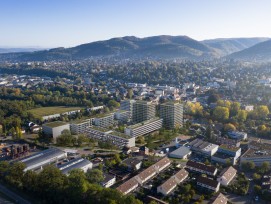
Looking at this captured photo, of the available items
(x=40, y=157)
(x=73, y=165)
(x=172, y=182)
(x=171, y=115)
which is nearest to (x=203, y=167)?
(x=172, y=182)

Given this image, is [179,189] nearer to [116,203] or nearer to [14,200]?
[116,203]

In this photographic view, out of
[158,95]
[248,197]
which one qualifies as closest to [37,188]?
[248,197]

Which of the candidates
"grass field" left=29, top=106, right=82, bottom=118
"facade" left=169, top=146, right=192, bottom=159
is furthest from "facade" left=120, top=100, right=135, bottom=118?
"facade" left=169, top=146, right=192, bottom=159

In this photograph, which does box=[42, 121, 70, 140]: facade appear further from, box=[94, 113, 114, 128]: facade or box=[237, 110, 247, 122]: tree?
box=[237, 110, 247, 122]: tree

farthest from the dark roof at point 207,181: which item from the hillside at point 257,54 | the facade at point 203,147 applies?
the hillside at point 257,54

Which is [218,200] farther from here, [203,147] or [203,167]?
[203,147]

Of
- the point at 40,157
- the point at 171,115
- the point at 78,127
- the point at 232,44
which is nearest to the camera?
the point at 40,157
